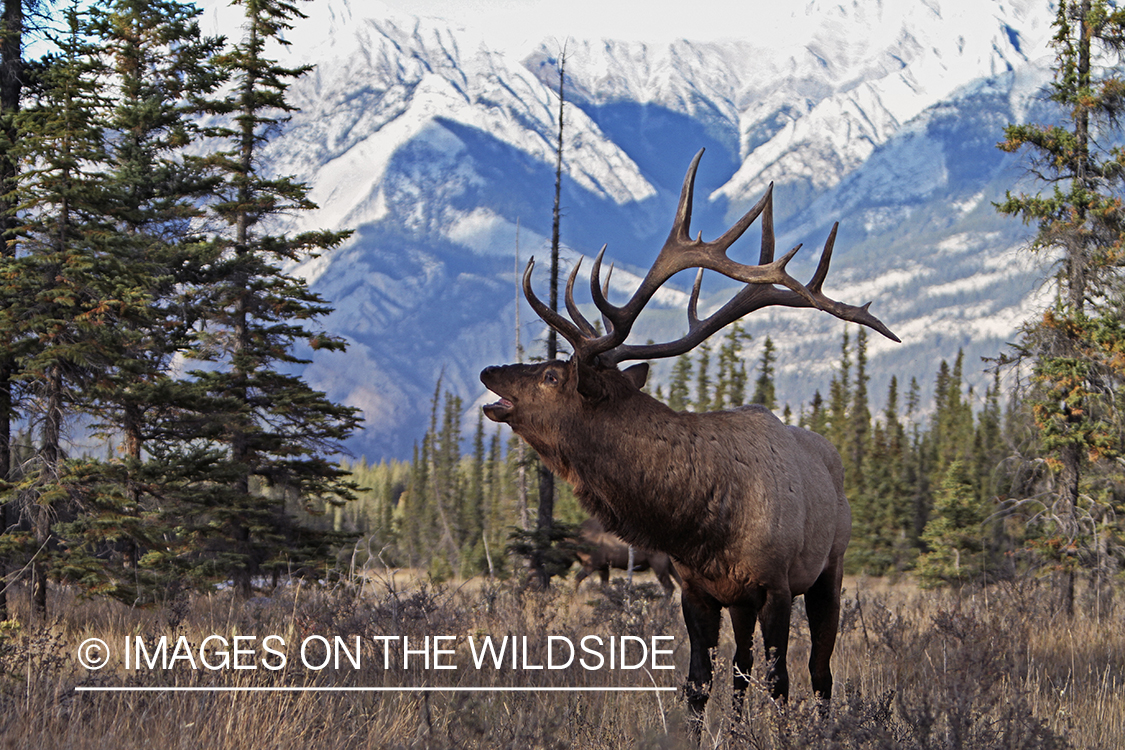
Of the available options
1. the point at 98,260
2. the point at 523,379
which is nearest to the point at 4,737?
the point at 523,379

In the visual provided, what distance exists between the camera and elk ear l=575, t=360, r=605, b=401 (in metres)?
5.49

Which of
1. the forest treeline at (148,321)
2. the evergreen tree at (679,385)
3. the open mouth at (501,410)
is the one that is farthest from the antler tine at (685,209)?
the evergreen tree at (679,385)

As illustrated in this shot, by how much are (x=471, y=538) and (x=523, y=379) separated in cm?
5734

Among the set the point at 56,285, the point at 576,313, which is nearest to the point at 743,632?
the point at 576,313

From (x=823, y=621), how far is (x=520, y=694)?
6.49 feet

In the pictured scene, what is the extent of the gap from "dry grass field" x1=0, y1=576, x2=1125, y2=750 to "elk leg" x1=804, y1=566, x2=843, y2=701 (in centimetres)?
16

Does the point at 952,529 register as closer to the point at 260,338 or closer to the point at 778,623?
the point at 260,338

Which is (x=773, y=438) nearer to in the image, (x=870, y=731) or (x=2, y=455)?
(x=870, y=731)

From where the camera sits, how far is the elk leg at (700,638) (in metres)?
5.37

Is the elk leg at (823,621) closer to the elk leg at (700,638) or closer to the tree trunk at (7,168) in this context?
the elk leg at (700,638)

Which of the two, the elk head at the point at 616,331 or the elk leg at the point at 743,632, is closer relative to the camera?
the elk leg at the point at 743,632

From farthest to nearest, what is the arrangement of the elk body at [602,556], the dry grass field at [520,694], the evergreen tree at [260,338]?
1. the elk body at [602,556]
2. the evergreen tree at [260,338]
3. the dry grass field at [520,694]

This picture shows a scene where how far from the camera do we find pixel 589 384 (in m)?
5.49

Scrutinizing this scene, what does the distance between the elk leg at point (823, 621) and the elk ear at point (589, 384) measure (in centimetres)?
195
